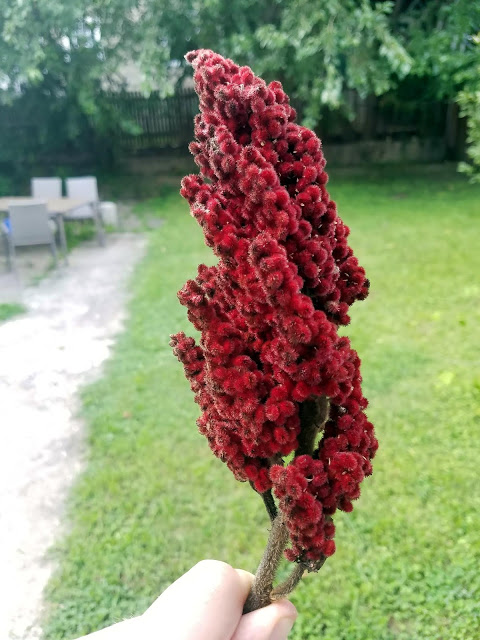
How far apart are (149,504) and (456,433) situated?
1974 mm

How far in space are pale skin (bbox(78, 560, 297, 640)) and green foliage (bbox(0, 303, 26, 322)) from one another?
509 cm

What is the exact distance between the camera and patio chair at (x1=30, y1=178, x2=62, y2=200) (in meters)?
8.82

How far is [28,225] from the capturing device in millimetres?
7023

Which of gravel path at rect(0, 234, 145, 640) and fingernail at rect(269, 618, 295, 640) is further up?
fingernail at rect(269, 618, 295, 640)

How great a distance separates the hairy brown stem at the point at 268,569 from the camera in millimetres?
1138

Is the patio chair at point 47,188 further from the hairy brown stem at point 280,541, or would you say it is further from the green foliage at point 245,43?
the hairy brown stem at point 280,541

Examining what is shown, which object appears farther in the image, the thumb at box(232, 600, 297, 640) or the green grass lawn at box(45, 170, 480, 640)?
the green grass lawn at box(45, 170, 480, 640)

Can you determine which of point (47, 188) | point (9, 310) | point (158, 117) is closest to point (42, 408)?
point (9, 310)

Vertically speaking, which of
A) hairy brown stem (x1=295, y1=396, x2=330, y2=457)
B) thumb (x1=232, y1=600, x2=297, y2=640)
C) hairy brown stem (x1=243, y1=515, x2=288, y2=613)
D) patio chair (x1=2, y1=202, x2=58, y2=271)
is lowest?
patio chair (x1=2, y1=202, x2=58, y2=271)

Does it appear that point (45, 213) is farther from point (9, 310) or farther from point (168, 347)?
point (168, 347)

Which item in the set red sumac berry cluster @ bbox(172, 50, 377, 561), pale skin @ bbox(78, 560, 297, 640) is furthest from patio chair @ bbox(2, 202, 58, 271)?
pale skin @ bbox(78, 560, 297, 640)

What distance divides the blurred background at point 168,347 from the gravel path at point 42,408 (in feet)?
0.05

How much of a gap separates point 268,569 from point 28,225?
666 cm

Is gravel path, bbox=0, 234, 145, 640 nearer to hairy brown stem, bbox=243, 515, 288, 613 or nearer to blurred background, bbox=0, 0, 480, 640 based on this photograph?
blurred background, bbox=0, 0, 480, 640
